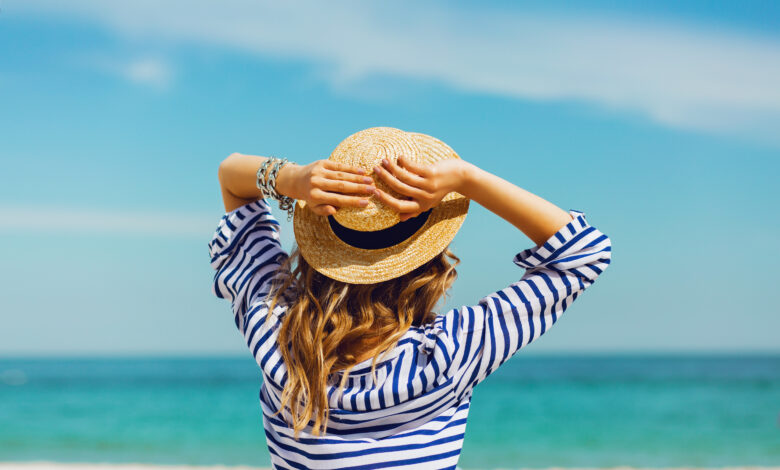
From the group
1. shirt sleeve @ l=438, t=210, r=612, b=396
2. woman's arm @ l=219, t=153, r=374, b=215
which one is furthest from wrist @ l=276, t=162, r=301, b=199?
shirt sleeve @ l=438, t=210, r=612, b=396

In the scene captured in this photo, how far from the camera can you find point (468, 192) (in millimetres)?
1417

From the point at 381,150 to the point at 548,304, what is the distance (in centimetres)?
45

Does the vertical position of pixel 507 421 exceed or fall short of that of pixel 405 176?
it exceeds it

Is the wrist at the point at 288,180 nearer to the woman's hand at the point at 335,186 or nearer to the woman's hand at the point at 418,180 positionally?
the woman's hand at the point at 335,186

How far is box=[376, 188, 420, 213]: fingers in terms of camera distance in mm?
1367

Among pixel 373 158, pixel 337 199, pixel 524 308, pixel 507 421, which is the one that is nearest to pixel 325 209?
pixel 337 199

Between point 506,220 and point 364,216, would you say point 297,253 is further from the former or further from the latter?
point 506,220

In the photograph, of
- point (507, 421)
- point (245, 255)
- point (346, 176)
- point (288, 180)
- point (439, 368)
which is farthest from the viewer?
point (507, 421)

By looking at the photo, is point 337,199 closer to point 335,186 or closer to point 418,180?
point 335,186

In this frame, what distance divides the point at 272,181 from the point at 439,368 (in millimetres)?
588

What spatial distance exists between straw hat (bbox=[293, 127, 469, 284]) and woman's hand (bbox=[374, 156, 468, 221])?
0.03 metres

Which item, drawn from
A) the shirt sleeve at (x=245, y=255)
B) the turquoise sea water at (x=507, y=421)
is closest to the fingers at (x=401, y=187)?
the shirt sleeve at (x=245, y=255)

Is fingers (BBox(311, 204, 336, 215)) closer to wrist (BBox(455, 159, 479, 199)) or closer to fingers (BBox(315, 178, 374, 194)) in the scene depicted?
fingers (BBox(315, 178, 374, 194))

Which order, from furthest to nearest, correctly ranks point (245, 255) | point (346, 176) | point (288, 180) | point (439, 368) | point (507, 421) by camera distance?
point (507, 421), point (245, 255), point (288, 180), point (346, 176), point (439, 368)
